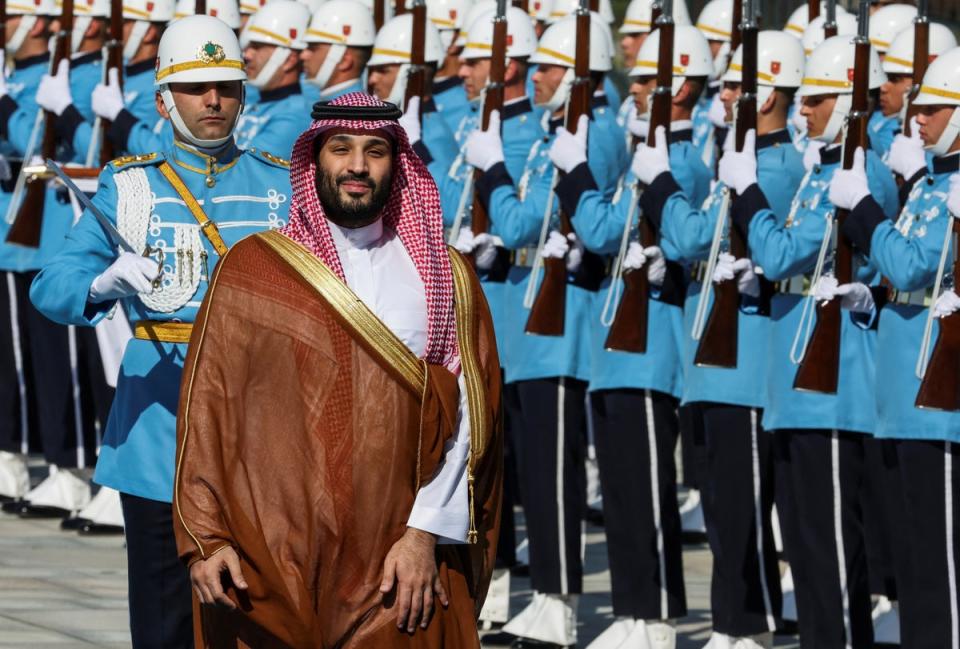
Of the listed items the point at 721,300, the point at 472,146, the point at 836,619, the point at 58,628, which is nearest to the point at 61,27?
the point at 472,146

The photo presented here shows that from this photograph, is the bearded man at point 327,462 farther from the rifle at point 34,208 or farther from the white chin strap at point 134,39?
the white chin strap at point 134,39

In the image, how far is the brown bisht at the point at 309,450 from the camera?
5.45m

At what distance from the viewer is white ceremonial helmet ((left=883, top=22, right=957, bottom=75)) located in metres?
9.82

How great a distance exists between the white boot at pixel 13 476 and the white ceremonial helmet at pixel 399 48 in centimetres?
280

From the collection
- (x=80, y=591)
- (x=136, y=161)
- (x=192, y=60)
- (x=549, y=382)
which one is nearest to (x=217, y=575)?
(x=136, y=161)

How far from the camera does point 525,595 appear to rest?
10.6 m

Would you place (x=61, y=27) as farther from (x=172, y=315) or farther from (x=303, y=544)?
(x=303, y=544)

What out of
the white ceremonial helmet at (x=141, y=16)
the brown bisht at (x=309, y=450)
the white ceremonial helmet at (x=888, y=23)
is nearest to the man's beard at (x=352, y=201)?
the brown bisht at (x=309, y=450)

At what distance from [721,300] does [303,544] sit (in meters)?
3.50

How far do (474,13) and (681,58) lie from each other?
1.80 meters

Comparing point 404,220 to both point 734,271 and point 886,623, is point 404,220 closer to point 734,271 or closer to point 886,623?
point 734,271

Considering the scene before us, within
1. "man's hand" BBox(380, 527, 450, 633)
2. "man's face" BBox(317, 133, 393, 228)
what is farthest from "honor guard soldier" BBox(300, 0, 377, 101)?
"man's hand" BBox(380, 527, 450, 633)

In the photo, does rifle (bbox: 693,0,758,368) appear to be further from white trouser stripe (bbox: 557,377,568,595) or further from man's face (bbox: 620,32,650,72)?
man's face (bbox: 620,32,650,72)

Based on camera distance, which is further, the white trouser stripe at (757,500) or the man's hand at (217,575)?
the white trouser stripe at (757,500)
